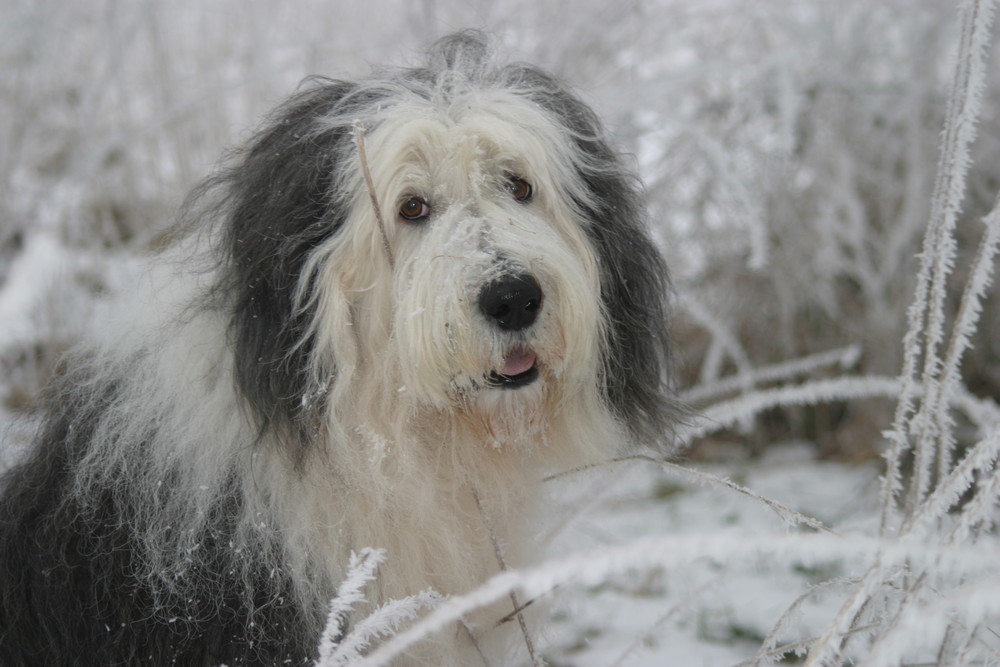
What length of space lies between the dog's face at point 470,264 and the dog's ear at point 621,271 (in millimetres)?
84

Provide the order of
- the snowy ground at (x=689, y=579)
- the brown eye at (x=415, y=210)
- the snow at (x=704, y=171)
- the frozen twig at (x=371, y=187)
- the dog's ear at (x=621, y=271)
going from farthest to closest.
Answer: the snow at (x=704, y=171), the snowy ground at (x=689, y=579), the dog's ear at (x=621, y=271), the brown eye at (x=415, y=210), the frozen twig at (x=371, y=187)

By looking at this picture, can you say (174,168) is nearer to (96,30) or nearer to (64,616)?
(96,30)

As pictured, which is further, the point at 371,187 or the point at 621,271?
the point at 621,271

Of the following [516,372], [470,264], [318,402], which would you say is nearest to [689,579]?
[516,372]

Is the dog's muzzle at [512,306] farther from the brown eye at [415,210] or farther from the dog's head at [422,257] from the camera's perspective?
the brown eye at [415,210]

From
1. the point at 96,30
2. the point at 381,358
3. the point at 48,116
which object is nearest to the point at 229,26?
the point at 96,30

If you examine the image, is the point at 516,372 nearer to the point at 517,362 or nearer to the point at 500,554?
the point at 517,362

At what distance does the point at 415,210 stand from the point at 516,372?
1.37 feet

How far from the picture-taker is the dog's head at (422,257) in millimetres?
1817

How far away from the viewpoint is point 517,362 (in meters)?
1.88

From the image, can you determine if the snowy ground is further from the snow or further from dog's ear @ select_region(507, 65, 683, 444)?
dog's ear @ select_region(507, 65, 683, 444)

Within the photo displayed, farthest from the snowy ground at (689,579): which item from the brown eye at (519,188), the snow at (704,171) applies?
the brown eye at (519,188)

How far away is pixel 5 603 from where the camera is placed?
1.95 metres

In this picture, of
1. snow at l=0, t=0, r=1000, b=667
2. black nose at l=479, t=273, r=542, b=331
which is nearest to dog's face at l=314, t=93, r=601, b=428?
black nose at l=479, t=273, r=542, b=331
